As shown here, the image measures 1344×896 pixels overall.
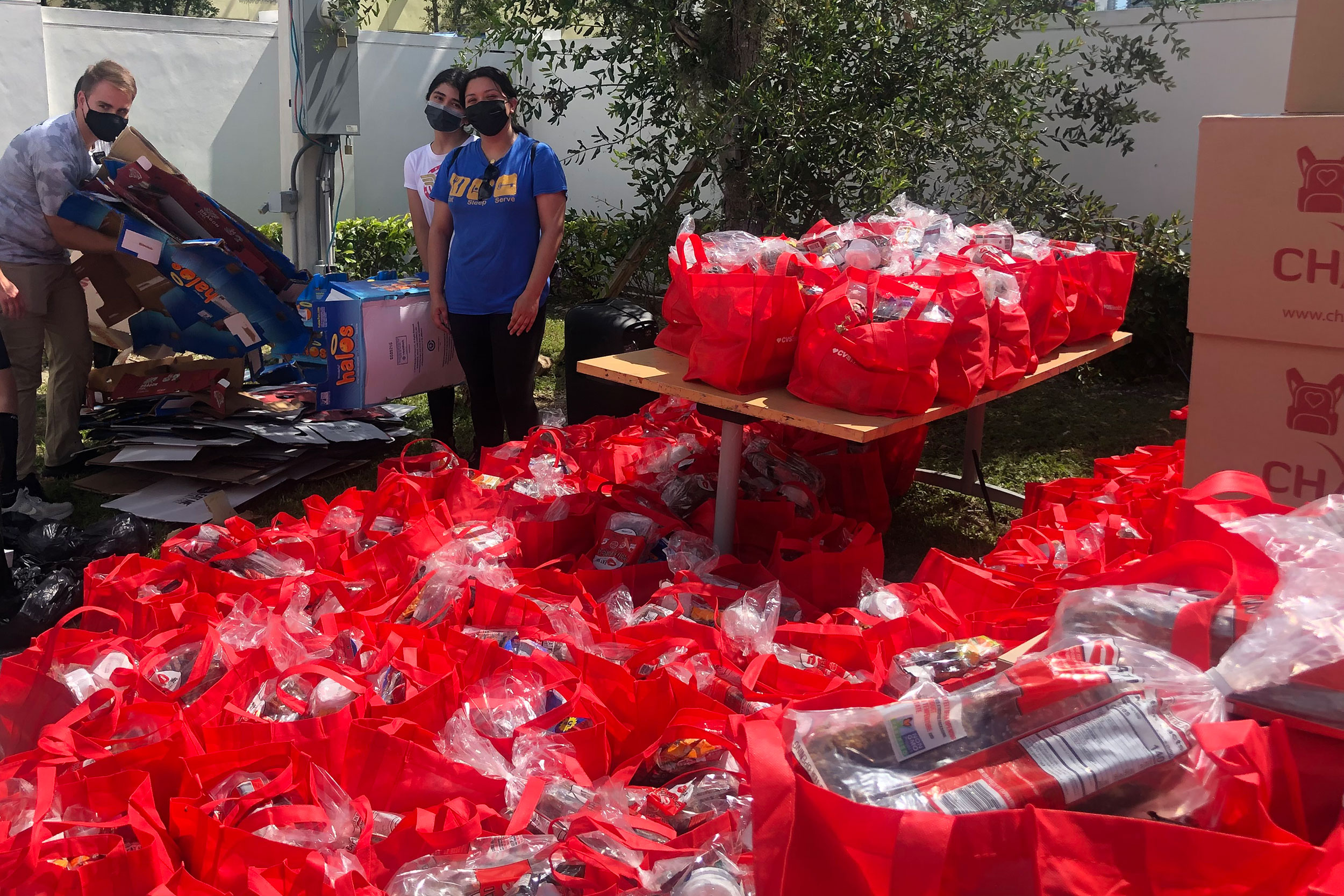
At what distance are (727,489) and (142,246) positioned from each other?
3.06 m

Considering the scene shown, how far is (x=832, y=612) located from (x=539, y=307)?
2.09m

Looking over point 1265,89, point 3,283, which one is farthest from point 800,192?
point 1265,89

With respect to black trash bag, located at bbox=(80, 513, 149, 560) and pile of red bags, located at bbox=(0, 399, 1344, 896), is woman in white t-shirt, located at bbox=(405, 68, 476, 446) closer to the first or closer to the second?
black trash bag, located at bbox=(80, 513, 149, 560)

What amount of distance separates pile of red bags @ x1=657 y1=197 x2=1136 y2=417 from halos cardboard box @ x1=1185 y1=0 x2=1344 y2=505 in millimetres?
765

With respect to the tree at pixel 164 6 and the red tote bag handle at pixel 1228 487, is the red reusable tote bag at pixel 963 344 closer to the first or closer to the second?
the red tote bag handle at pixel 1228 487

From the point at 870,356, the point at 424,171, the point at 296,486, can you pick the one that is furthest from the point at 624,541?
the point at 424,171

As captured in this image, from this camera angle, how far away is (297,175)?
17.9 ft

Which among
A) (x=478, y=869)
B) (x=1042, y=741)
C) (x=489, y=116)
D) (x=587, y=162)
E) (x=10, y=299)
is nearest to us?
(x=1042, y=741)

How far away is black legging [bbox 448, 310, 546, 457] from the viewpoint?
14.8 ft

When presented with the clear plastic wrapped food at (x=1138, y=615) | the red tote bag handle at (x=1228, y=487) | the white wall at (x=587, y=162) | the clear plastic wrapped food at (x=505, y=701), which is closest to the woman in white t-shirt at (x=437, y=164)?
the clear plastic wrapped food at (x=505, y=701)

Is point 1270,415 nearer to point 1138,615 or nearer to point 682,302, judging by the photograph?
point 1138,615

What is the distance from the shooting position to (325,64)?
5.29m

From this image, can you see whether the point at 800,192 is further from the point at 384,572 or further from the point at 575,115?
the point at 575,115

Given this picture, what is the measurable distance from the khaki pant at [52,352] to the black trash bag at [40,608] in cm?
162
